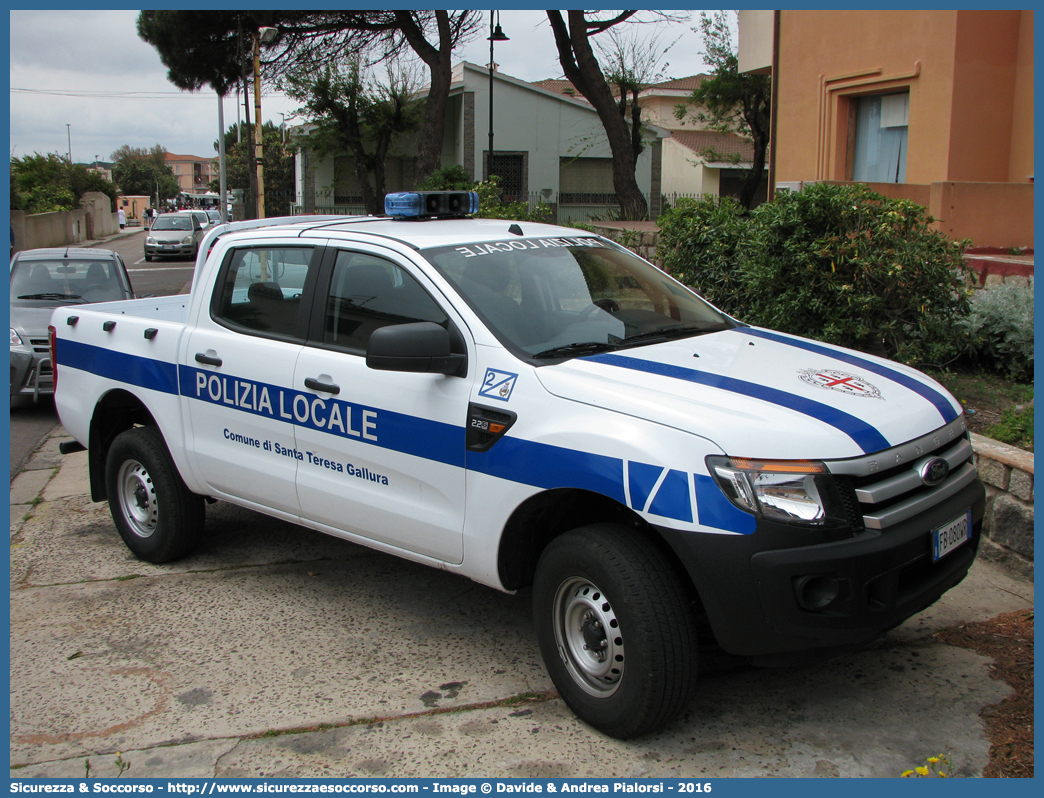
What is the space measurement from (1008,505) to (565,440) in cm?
284

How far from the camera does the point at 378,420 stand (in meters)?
3.99

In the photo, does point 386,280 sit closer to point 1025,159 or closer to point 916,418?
point 916,418

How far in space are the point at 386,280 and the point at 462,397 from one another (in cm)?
83

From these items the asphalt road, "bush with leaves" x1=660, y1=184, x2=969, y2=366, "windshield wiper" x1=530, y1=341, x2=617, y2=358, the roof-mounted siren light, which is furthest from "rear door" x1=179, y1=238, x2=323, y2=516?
the asphalt road

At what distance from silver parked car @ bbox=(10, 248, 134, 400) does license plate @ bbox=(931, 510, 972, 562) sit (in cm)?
914

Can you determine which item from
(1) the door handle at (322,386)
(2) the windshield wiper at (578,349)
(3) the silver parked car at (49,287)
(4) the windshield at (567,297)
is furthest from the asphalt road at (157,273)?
(2) the windshield wiper at (578,349)

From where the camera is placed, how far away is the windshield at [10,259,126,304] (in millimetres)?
11016

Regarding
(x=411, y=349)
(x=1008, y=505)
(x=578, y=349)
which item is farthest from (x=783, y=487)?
(x=1008, y=505)

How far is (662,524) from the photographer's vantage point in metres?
3.12

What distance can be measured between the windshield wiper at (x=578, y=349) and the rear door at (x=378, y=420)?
32 centimetres

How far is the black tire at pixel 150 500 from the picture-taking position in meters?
5.14

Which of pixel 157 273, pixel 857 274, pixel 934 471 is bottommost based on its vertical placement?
pixel 157 273

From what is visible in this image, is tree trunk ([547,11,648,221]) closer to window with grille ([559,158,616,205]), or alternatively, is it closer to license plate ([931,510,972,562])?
window with grille ([559,158,616,205])

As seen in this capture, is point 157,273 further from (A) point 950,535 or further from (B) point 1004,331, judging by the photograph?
(A) point 950,535
